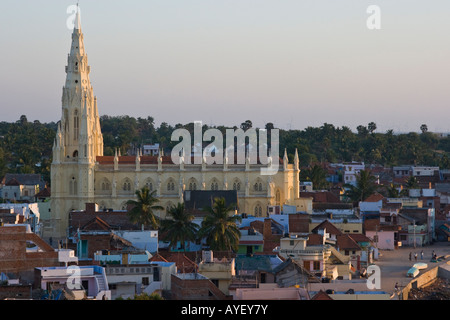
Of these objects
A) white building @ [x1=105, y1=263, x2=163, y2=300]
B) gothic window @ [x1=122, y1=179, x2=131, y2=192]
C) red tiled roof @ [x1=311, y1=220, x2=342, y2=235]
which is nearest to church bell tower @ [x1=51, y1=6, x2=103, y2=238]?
gothic window @ [x1=122, y1=179, x2=131, y2=192]

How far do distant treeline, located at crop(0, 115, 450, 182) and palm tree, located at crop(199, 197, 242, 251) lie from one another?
59.1 metres

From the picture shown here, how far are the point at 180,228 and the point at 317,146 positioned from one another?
101 m

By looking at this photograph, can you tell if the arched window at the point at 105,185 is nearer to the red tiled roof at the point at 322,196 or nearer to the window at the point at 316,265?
the red tiled roof at the point at 322,196

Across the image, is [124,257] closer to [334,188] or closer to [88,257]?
[88,257]

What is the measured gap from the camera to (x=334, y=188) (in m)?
110

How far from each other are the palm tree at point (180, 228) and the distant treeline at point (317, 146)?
56465 millimetres

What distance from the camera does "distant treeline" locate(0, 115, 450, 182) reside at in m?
136

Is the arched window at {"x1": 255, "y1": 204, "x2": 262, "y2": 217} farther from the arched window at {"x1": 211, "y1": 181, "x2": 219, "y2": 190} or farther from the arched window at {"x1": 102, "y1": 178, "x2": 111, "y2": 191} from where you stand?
the arched window at {"x1": 102, "y1": 178, "x2": 111, "y2": 191}

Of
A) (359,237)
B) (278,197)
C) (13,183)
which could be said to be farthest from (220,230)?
(13,183)

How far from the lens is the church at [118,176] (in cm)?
8650

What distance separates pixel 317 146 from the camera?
163 m

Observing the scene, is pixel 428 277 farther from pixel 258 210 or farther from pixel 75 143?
pixel 75 143
